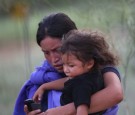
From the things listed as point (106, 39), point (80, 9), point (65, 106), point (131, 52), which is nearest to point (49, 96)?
point (65, 106)

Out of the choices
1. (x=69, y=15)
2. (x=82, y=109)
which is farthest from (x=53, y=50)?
(x=69, y=15)

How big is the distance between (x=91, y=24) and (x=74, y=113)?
2324 millimetres

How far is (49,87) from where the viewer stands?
2291 mm

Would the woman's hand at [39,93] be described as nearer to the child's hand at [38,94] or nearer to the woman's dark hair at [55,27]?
the child's hand at [38,94]

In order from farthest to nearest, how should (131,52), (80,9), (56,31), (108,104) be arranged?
(131,52) → (80,9) → (56,31) → (108,104)

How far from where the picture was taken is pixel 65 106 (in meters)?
2.09

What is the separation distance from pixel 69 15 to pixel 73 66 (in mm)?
2233

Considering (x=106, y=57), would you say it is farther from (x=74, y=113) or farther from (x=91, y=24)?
(x=91, y=24)

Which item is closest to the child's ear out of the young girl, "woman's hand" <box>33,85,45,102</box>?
the young girl

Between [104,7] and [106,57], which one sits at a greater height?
[104,7]

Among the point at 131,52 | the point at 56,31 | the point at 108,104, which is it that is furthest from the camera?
the point at 131,52

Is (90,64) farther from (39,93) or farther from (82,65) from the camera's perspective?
(39,93)

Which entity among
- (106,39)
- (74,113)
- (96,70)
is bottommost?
(74,113)

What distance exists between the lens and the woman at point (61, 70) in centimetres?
205
